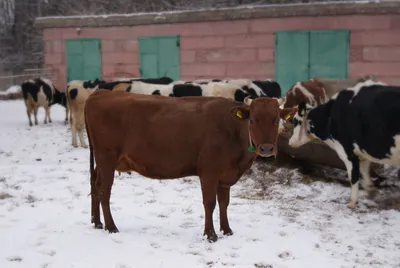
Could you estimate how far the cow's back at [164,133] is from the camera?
5.09 metres

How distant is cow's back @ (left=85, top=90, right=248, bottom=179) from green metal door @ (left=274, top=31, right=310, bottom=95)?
8724mm

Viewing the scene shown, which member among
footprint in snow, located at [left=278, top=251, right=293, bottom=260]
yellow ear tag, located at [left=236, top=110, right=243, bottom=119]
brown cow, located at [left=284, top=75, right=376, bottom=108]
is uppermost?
yellow ear tag, located at [left=236, top=110, right=243, bottom=119]

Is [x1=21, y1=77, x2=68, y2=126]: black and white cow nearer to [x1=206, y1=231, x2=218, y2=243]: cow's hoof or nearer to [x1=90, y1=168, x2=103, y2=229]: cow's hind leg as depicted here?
[x1=90, y1=168, x2=103, y2=229]: cow's hind leg

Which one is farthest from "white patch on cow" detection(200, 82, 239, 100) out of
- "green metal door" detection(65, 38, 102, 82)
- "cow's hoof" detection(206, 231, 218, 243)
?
"green metal door" detection(65, 38, 102, 82)

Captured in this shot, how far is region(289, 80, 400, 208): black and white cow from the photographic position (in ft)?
20.7

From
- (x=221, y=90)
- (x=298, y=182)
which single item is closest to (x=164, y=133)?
(x=298, y=182)

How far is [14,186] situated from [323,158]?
4716mm

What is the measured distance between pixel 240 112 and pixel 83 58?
41.2 feet

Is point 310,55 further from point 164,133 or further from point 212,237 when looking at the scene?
point 212,237

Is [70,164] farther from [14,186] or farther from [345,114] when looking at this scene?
[345,114]

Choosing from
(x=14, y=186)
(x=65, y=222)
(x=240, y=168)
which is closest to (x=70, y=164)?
(x=14, y=186)

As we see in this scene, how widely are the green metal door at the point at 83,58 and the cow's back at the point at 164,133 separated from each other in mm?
11346

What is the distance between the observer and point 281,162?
336 inches

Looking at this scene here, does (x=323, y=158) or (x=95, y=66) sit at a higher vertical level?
(x=95, y=66)
